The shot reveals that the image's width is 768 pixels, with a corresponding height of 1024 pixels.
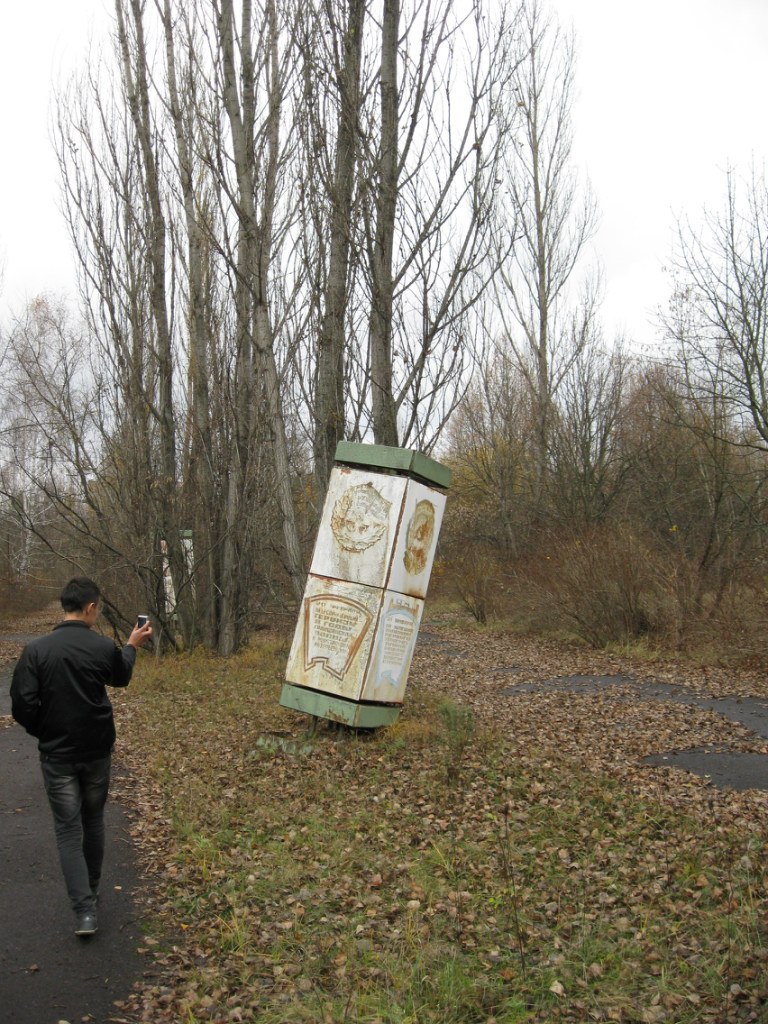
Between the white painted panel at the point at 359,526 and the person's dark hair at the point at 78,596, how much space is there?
3.80m

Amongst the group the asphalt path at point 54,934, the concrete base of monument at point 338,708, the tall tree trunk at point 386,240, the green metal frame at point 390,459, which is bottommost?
the asphalt path at point 54,934

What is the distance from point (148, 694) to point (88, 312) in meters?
6.65

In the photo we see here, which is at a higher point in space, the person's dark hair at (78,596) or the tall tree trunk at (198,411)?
the tall tree trunk at (198,411)

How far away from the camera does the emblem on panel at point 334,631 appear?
27.9ft

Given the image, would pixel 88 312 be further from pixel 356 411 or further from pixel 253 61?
pixel 356 411

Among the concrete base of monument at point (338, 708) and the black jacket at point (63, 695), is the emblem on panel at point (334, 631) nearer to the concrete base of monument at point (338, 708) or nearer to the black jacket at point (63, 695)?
the concrete base of monument at point (338, 708)

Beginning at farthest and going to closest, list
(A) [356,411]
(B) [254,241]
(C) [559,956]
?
(B) [254,241]
(A) [356,411]
(C) [559,956]

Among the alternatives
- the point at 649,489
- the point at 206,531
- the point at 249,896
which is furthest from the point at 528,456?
the point at 249,896

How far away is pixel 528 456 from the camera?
29844 mm

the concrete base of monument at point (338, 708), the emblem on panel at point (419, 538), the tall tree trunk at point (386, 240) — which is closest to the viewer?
the concrete base of monument at point (338, 708)

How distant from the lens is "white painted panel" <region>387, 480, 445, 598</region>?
27.8ft

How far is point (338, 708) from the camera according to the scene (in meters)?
8.52

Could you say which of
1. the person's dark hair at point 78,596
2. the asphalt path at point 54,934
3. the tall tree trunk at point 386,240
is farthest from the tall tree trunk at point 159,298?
the person's dark hair at point 78,596

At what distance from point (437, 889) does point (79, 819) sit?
2.04 meters
